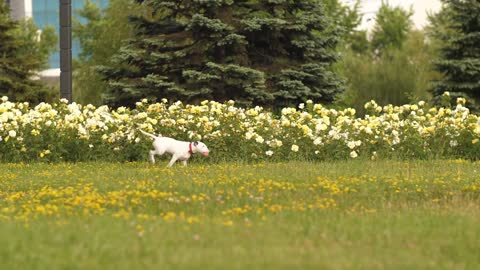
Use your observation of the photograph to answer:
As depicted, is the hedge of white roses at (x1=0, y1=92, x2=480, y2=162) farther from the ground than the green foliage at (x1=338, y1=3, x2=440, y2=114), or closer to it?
closer to it

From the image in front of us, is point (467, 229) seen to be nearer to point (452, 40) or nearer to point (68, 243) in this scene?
point (68, 243)

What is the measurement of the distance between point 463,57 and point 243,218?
22101 mm

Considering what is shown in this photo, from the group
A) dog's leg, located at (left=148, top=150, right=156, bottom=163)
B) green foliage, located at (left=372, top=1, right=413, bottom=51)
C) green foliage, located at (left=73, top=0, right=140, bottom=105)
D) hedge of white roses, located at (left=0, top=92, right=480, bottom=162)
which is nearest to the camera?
dog's leg, located at (left=148, top=150, right=156, bottom=163)

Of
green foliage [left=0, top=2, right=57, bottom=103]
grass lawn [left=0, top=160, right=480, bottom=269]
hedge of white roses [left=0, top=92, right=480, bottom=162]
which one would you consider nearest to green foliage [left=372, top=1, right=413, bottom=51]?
green foliage [left=0, top=2, right=57, bottom=103]

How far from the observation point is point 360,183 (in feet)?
39.0

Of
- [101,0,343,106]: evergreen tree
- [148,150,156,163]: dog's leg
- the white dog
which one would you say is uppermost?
[101,0,343,106]: evergreen tree

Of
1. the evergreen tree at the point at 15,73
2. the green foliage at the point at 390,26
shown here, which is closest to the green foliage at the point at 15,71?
the evergreen tree at the point at 15,73

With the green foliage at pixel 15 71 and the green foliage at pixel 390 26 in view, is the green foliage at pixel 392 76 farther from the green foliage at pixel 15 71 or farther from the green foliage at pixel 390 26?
the green foliage at pixel 15 71

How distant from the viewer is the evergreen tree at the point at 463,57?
2898 cm

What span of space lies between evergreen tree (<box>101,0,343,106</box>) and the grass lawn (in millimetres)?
9096

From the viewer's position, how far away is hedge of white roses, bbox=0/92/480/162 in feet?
54.9

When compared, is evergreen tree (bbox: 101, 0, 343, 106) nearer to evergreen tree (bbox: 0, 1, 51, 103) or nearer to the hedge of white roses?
the hedge of white roses

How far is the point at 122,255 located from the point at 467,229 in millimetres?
3405

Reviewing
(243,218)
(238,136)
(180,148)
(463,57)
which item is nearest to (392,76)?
(463,57)
